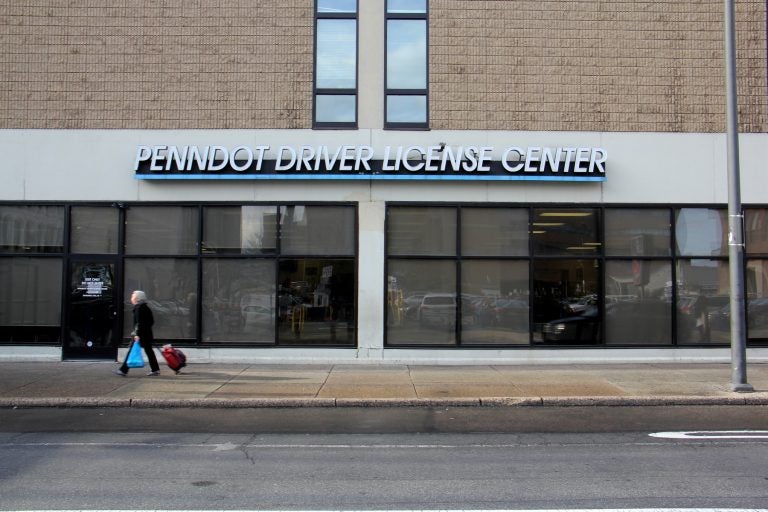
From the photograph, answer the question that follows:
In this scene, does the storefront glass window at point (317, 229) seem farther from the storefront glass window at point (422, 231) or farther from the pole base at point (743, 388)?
the pole base at point (743, 388)

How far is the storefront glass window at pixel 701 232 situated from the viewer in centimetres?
1420

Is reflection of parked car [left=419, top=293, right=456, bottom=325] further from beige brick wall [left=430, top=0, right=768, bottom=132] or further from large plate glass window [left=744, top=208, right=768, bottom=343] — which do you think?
large plate glass window [left=744, top=208, right=768, bottom=343]

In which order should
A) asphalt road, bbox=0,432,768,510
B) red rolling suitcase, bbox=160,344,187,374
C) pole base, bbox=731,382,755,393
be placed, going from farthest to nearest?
1. red rolling suitcase, bbox=160,344,187,374
2. pole base, bbox=731,382,755,393
3. asphalt road, bbox=0,432,768,510

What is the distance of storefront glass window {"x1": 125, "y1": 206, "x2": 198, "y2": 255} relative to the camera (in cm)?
1407

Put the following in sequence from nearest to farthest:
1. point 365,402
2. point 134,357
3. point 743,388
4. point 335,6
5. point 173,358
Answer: point 365,402, point 743,388, point 134,357, point 173,358, point 335,6

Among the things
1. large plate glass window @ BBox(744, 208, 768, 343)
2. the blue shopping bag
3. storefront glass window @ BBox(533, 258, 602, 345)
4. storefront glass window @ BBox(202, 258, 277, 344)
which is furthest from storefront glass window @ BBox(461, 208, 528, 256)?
the blue shopping bag

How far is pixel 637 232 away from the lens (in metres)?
14.2

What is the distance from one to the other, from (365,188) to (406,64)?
2.92m

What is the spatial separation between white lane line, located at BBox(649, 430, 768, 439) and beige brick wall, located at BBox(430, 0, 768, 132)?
777 centimetres

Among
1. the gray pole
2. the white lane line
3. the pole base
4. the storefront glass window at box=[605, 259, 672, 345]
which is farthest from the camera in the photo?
the storefront glass window at box=[605, 259, 672, 345]

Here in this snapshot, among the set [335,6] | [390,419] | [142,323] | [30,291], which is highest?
[335,6]

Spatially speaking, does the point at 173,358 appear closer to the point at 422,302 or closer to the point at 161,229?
the point at 161,229

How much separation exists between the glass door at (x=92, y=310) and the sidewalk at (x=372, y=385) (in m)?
0.42

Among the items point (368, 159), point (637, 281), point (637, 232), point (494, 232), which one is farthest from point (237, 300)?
point (637, 232)
